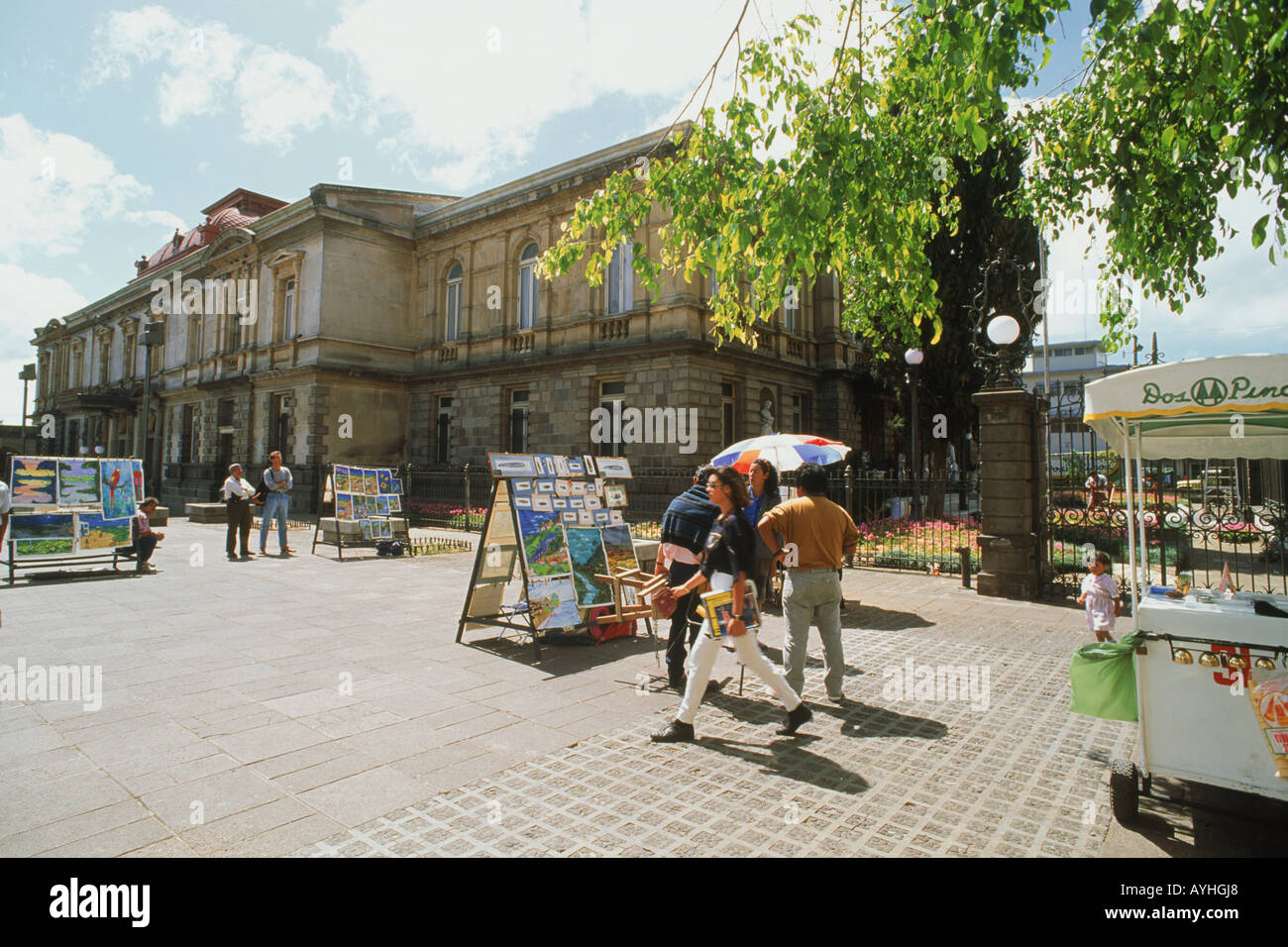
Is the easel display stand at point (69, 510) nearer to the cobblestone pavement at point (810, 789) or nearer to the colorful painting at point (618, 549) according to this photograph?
the colorful painting at point (618, 549)

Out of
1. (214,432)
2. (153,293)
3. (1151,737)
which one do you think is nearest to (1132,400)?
(1151,737)

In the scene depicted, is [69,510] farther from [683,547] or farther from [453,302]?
[453,302]

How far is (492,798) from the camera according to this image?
12.5 ft

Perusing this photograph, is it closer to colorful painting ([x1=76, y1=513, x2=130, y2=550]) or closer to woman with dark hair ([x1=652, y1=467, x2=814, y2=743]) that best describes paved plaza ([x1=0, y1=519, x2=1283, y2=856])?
woman with dark hair ([x1=652, y1=467, x2=814, y2=743])

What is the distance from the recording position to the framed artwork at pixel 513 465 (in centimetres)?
716

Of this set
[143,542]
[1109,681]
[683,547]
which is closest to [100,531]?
[143,542]

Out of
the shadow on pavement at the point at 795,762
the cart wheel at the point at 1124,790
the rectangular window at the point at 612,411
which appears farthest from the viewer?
the rectangular window at the point at 612,411

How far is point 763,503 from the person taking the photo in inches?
312

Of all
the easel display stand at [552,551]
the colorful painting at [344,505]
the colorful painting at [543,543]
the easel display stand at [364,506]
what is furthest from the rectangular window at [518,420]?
the colorful painting at [543,543]

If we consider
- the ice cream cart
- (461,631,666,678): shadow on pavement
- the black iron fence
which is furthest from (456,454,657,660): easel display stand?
the black iron fence

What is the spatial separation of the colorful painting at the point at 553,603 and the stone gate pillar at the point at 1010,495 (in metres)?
6.84

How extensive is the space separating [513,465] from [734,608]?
136 inches

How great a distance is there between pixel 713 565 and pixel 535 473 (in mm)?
3146
